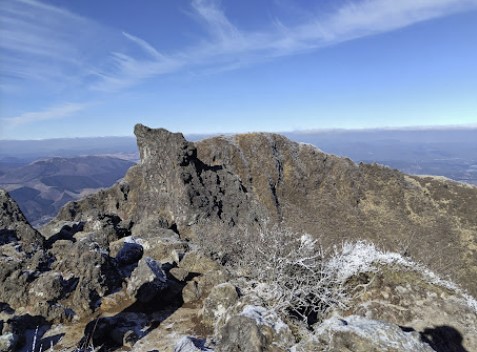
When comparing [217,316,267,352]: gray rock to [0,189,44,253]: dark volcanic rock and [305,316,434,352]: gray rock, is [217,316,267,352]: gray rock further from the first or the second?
[0,189,44,253]: dark volcanic rock

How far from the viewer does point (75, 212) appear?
164 ft

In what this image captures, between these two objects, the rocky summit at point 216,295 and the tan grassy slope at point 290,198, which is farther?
the tan grassy slope at point 290,198

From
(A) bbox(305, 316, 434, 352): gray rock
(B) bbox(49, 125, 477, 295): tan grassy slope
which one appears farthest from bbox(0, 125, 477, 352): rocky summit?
(B) bbox(49, 125, 477, 295): tan grassy slope

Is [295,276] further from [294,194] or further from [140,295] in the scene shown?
[294,194]

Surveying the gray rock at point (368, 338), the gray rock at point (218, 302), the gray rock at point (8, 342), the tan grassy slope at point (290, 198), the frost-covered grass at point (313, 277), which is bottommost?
the tan grassy slope at point (290, 198)

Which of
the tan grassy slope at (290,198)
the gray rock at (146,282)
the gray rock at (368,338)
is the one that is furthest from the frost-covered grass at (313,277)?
the tan grassy slope at (290,198)

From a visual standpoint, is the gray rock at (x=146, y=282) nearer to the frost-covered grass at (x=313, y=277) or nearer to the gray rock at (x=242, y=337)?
the frost-covered grass at (x=313, y=277)

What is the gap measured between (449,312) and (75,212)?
1840 inches

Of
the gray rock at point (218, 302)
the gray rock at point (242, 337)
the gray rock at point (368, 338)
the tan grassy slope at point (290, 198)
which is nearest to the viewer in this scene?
the gray rock at point (368, 338)

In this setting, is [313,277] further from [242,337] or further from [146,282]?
[146,282]

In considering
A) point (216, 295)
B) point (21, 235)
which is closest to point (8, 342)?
point (216, 295)

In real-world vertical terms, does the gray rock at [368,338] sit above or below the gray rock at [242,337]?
above

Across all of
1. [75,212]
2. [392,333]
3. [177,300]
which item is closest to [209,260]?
[177,300]

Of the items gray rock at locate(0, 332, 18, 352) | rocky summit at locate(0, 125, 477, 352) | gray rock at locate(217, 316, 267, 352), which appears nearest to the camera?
gray rock at locate(217, 316, 267, 352)
